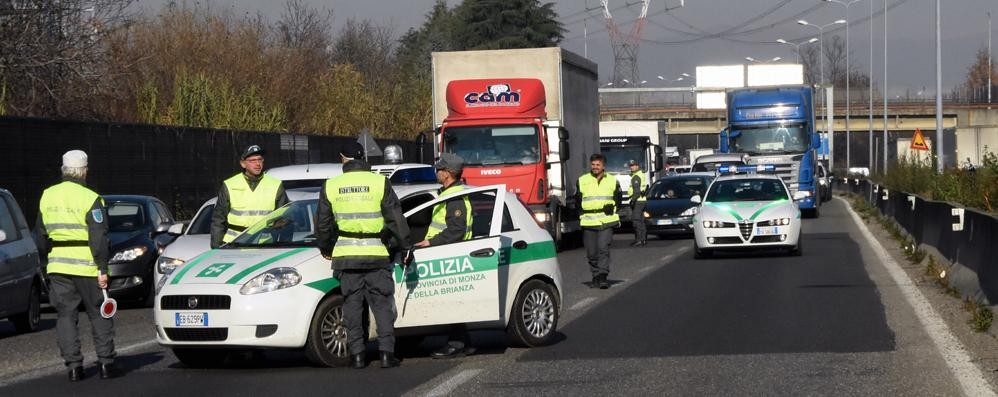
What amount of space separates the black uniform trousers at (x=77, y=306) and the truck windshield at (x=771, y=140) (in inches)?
1387

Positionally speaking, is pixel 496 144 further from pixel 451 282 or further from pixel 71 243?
pixel 71 243

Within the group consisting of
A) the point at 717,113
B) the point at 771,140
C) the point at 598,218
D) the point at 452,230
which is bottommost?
the point at 598,218

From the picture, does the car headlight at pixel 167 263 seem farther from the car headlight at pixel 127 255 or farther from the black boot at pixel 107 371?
the black boot at pixel 107 371

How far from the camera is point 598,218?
19.6 meters

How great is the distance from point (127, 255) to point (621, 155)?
2427 cm

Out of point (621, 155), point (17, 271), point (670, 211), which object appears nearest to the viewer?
point (17, 271)

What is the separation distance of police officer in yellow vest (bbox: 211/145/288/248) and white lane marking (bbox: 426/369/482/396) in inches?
153

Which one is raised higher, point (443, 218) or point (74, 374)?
point (443, 218)

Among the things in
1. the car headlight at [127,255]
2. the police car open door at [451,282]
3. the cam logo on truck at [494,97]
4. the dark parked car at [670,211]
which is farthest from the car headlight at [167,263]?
the dark parked car at [670,211]

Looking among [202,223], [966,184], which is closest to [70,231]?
[202,223]

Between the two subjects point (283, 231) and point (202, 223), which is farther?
point (202, 223)

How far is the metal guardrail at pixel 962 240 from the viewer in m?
15.8

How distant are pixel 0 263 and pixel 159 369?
3668 mm

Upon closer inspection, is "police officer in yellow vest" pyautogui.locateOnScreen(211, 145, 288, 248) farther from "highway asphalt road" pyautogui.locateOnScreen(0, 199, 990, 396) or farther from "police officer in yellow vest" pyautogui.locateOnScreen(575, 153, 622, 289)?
"police officer in yellow vest" pyautogui.locateOnScreen(575, 153, 622, 289)
